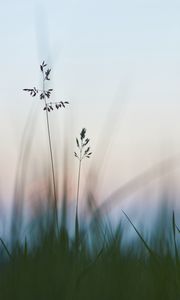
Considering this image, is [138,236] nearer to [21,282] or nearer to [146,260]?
[146,260]

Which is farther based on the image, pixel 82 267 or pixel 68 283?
pixel 82 267

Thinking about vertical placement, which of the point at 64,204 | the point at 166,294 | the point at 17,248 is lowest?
the point at 166,294

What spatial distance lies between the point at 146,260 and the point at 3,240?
0.98 m

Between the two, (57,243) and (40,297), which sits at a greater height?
(57,243)

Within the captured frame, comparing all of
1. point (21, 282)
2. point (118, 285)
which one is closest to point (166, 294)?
point (118, 285)

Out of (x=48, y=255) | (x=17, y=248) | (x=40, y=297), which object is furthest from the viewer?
(x=17, y=248)

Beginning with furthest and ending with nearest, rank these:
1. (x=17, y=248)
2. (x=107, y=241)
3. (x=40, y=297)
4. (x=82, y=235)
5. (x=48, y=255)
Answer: (x=107, y=241) < (x=82, y=235) < (x=17, y=248) < (x=48, y=255) < (x=40, y=297)

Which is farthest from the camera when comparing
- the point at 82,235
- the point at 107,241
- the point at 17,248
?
the point at 107,241

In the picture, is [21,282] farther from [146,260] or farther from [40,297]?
[146,260]

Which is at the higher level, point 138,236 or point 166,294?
point 138,236

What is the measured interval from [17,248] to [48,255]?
0.33m

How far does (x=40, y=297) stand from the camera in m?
3.28

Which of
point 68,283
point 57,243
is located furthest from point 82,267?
point 68,283

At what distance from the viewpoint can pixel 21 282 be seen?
3330mm
